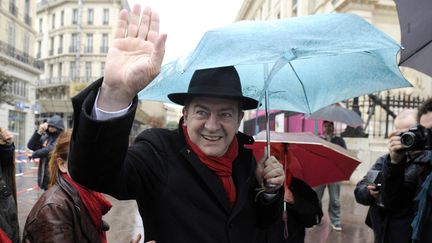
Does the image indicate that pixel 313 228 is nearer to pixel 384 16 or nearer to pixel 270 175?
pixel 270 175

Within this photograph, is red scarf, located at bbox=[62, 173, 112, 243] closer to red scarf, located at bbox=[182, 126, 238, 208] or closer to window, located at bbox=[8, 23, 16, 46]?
red scarf, located at bbox=[182, 126, 238, 208]

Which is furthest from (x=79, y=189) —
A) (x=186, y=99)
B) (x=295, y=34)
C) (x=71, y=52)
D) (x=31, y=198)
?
(x=71, y=52)

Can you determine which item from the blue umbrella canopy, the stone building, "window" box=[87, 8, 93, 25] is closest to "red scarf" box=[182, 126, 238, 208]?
the blue umbrella canopy

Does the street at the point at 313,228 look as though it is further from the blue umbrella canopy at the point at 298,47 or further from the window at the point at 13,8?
the window at the point at 13,8

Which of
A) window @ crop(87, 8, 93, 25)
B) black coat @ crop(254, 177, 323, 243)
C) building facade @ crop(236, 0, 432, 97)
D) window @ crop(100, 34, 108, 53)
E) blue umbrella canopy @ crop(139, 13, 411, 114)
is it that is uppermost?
window @ crop(87, 8, 93, 25)

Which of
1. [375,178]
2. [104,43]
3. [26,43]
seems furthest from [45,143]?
[104,43]

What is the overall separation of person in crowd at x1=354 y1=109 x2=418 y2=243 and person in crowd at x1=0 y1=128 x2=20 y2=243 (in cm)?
256

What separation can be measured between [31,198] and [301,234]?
8.00 m

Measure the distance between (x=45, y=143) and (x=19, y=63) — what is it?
29.1 m

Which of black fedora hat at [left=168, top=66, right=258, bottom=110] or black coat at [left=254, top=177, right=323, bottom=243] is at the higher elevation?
black fedora hat at [left=168, top=66, right=258, bottom=110]

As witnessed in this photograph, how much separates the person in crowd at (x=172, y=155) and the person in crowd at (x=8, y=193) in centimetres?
103

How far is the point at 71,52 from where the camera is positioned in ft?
184

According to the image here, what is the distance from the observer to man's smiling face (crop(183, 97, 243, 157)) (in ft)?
6.33

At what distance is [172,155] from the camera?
5.95 feet
